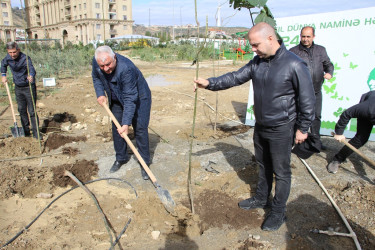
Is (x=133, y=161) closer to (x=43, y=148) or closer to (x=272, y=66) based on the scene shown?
(x=43, y=148)

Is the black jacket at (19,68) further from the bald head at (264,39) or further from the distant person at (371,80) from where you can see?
the distant person at (371,80)

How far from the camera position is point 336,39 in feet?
16.0

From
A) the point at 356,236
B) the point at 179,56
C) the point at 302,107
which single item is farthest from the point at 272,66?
the point at 179,56

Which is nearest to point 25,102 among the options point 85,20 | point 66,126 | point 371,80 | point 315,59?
point 66,126

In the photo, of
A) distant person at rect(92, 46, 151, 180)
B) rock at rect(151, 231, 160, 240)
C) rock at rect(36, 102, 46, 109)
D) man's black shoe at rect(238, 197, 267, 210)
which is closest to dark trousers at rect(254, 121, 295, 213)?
man's black shoe at rect(238, 197, 267, 210)

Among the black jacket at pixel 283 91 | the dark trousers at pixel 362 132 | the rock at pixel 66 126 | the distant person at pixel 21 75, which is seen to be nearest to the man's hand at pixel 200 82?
the black jacket at pixel 283 91

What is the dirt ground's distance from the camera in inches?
102

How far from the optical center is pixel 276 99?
2332 mm

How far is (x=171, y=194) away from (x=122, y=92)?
139 cm

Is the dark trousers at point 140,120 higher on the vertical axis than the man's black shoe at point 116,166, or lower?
higher

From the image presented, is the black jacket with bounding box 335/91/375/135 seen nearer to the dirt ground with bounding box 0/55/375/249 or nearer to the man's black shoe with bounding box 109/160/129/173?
the dirt ground with bounding box 0/55/375/249

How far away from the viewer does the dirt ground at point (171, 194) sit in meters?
2.60

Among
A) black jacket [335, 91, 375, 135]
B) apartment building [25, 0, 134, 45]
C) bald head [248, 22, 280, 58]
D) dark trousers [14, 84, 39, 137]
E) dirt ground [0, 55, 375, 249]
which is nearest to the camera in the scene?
bald head [248, 22, 280, 58]

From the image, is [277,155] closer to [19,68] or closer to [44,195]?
[44,195]
